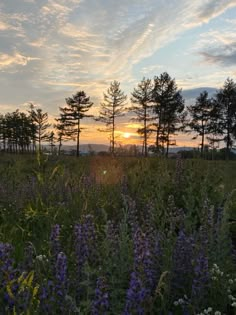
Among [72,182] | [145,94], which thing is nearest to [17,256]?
[72,182]

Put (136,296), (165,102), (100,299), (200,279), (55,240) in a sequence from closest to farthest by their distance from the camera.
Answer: (100,299)
(136,296)
(200,279)
(55,240)
(165,102)

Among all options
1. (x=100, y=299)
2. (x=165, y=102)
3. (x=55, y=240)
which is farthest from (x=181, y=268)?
(x=165, y=102)

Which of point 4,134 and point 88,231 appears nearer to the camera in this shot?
point 88,231

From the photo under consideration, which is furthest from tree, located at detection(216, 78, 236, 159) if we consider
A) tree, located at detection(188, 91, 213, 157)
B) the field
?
the field

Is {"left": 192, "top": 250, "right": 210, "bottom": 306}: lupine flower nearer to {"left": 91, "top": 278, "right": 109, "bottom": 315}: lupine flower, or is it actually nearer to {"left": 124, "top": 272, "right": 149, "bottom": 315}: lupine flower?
{"left": 124, "top": 272, "right": 149, "bottom": 315}: lupine flower

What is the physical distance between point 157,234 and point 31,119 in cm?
8133

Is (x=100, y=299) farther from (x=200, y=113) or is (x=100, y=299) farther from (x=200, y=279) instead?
(x=200, y=113)

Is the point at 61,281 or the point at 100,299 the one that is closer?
the point at 100,299

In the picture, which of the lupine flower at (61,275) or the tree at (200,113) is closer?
the lupine flower at (61,275)

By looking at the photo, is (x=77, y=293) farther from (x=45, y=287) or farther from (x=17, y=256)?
(x=17, y=256)

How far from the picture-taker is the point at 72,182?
723 centimetres

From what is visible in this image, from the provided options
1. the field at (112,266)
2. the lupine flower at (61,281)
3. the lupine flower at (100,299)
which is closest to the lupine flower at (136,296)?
the field at (112,266)

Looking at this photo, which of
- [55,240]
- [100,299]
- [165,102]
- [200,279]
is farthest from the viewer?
[165,102]

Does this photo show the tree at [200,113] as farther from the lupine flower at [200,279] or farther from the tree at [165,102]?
the lupine flower at [200,279]
